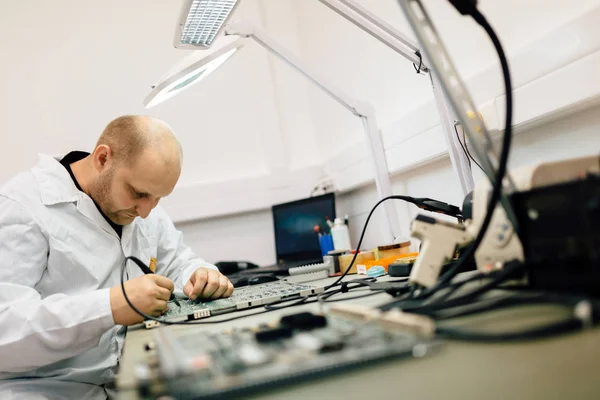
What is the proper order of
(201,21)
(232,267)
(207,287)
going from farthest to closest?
(232,267), (201,21), (207,287)

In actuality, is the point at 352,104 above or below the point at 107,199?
above

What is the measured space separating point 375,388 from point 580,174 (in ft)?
1.18

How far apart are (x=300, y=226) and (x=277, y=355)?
75.9 inches

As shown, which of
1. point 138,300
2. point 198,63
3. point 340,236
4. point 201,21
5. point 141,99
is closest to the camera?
point 138,300

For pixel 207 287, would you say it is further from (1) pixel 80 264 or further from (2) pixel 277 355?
(2) pixel 277 355

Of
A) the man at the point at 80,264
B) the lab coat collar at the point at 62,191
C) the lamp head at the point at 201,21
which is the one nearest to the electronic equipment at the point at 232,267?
the man at the point at 80,264

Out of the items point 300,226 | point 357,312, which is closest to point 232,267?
point 300,226

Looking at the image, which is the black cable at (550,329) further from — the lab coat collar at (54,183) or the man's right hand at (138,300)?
the lab coat collar at (54,183)

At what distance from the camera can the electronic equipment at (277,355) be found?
36 centimetres

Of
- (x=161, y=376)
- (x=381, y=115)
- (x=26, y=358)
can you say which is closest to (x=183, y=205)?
(x=381, y=115)

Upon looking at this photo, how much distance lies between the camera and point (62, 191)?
4.21 ft

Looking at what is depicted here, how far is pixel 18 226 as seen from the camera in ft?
3.76

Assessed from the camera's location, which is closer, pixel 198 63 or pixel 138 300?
pixel 138 300

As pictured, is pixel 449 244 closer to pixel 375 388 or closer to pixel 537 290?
pixel 537 290
